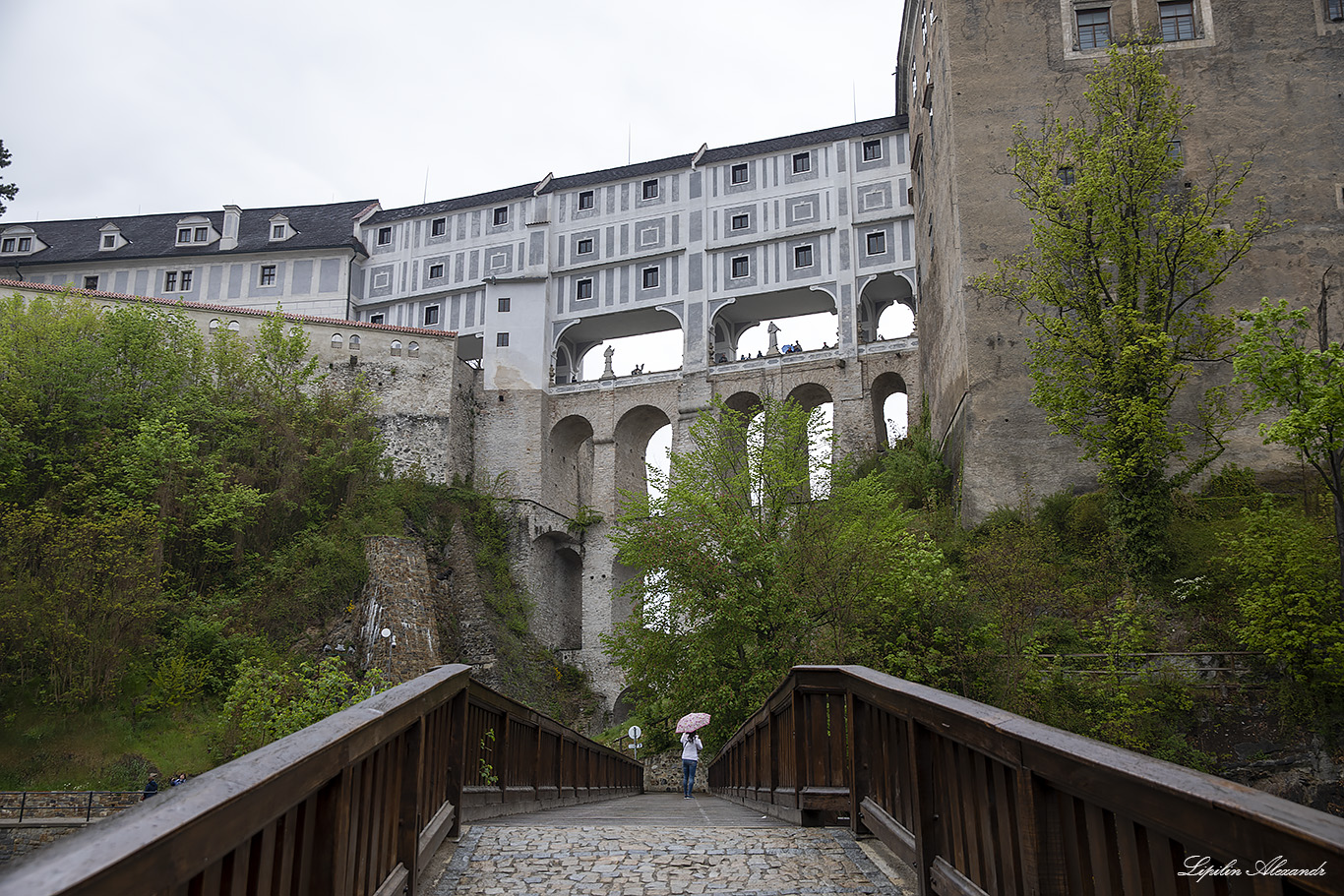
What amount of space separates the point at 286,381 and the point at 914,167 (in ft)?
86.1

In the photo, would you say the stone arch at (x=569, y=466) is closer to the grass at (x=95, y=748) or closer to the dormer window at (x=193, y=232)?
the grass at (x=95, y=748)

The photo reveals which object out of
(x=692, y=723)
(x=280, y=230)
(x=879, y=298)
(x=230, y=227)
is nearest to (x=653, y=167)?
(x=879, y=298)

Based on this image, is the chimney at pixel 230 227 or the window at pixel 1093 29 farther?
the chimney at pixel 230 227

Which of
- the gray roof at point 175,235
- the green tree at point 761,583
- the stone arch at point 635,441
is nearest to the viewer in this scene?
the green tree at point 761,583

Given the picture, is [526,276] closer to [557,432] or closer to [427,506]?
[557,432]

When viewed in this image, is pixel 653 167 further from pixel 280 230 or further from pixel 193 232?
pixel 193 232

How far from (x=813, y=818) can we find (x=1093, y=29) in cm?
2961

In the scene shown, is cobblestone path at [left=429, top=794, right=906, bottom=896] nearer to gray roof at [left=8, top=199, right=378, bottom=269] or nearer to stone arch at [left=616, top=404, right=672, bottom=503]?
stone arch at [left=616, top=404, right=672, bottom=503]

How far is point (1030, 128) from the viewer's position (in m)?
28.5

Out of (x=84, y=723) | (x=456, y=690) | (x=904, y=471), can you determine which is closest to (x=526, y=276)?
(x=904, y=471)

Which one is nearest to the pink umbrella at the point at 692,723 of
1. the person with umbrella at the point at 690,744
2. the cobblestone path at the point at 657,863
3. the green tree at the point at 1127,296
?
the person with umbrella at the point at 690,744

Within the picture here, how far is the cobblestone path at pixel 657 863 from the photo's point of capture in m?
4.35

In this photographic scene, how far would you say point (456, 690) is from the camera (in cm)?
555

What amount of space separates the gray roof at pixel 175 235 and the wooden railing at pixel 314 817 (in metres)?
46.8
